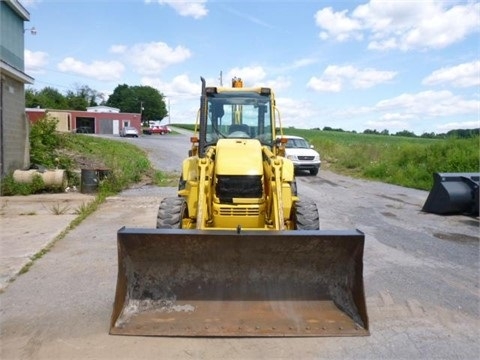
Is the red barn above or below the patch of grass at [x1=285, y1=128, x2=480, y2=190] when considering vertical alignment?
above

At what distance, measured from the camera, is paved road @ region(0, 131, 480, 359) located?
405cm

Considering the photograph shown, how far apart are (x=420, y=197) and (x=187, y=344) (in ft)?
42.0

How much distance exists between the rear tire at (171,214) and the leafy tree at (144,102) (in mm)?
96116

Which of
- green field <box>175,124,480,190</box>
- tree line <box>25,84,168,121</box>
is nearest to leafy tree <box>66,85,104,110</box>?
tree line <box>25,84,168,121</box>

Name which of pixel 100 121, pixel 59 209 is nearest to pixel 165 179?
pixel 59 209

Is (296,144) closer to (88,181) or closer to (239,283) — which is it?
(88,181)

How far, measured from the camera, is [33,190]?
14430 millimetres

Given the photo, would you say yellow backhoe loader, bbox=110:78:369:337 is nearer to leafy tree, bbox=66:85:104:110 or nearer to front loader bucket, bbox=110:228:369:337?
front loader bucket, bbox=110:228:369:337

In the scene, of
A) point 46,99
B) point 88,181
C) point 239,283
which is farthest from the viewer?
point 46,99

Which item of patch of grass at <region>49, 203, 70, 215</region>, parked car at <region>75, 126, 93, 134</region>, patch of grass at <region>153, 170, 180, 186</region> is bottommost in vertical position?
patch of grass at <region>49, 203, 70, 215</region>

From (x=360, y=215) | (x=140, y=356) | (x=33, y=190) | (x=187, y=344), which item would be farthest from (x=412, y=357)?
(x=33, y=190)

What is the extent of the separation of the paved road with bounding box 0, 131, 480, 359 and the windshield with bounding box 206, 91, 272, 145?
102 inches

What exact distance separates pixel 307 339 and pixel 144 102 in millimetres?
100771

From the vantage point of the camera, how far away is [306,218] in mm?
5922
